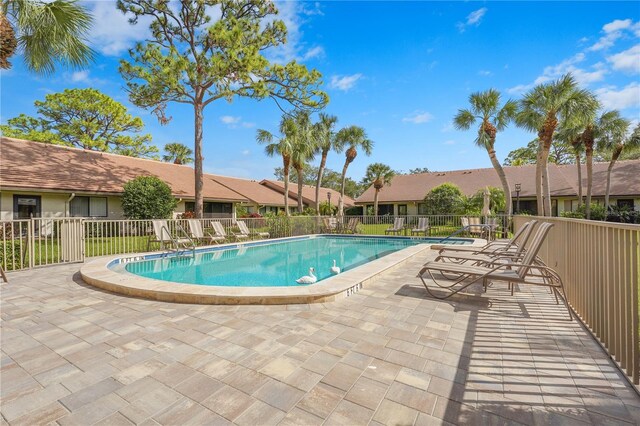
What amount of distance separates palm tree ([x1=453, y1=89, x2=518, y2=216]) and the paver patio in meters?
15.5

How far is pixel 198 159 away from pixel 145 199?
350cm

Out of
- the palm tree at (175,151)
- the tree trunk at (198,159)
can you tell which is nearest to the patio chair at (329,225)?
the tree trunk at (198,159)

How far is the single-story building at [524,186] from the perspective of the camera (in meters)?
22.3

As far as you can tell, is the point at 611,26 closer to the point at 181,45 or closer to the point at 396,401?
the point at 396,401

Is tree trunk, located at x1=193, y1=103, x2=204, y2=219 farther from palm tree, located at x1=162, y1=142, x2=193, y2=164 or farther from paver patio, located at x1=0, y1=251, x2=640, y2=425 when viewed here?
palm tree, located at x1=162, y1=142, x2=193, y2=164

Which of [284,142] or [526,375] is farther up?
[284,142]

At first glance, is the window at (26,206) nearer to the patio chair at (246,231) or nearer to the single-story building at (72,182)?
the single-story building at (72,182)

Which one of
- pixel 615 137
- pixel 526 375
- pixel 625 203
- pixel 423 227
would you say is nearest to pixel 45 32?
pixel 526 375

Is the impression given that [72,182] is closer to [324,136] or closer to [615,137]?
[324,136]

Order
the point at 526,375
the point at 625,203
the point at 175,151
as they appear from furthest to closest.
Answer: the point at 175,151, the point at 625,203, the point at 526,375

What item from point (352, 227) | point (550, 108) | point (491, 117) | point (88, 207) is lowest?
point (352, 227)

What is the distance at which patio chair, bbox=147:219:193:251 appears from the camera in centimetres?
960

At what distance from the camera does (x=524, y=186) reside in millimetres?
24531

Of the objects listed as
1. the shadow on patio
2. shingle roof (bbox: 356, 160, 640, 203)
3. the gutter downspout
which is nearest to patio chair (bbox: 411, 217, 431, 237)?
shingle roof (bbox: 356, 160, 640, 203)
